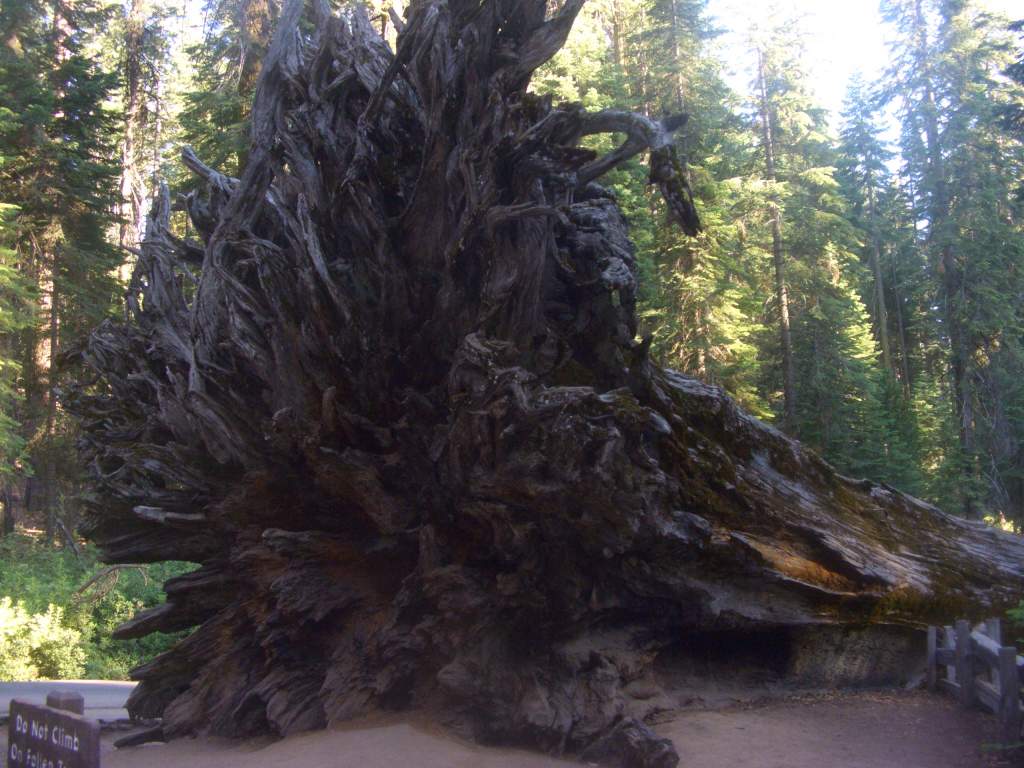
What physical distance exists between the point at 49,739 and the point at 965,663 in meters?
7.82

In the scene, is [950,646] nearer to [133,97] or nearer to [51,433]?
[51,433]

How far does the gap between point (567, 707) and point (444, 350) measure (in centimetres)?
363

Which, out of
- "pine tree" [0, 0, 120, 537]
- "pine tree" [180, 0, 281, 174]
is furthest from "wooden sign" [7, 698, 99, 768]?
"pine tree" [0, 0, 120, 537]

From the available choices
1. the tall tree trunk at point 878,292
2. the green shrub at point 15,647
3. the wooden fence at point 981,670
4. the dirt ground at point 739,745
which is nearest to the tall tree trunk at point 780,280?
the tall tree trunk at point 878,292

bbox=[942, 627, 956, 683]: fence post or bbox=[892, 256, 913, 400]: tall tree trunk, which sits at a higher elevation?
bbox=[892, 256, 913, 400]: tall tree trunk

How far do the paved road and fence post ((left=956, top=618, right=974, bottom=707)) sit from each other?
8921mm

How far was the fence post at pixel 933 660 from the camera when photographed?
9.21m

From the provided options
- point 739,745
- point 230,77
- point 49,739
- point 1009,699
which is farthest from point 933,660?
point 230,77

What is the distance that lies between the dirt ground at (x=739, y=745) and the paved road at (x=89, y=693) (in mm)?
1880

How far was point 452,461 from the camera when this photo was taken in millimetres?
7797

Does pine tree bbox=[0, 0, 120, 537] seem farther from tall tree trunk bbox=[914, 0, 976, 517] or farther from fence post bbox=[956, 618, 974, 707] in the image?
tall tree trunk bbox=[914, 0, 976, 517]

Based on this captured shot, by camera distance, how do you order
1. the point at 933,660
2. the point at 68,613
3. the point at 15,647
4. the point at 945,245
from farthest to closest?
the point at 945,245, the point at 68,613, the point at 15,647, the point at 933,660

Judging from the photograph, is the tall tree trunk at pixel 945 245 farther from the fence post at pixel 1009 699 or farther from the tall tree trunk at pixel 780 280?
the fence post at pixel 1009 699

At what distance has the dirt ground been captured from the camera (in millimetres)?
6840
